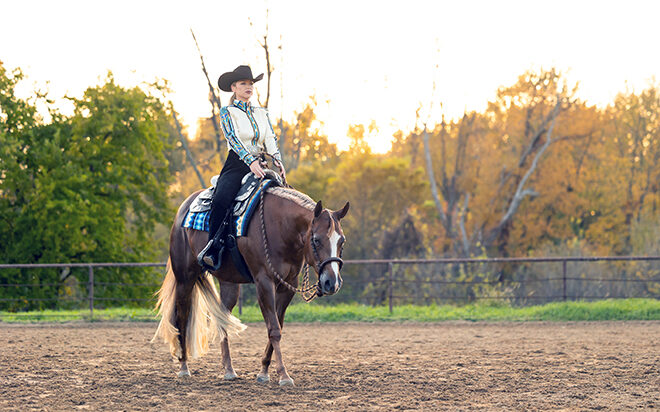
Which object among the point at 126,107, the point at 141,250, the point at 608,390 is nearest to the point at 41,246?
the point at 141,250

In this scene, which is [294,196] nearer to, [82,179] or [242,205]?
[242,205]

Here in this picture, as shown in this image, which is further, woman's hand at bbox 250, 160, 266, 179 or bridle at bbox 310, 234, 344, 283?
woman's hand at bbox 250, 160, 266, 179

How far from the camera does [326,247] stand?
212 inches

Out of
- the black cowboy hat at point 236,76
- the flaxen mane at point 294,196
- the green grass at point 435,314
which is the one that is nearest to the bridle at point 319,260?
the flaxen mane at point 294,196

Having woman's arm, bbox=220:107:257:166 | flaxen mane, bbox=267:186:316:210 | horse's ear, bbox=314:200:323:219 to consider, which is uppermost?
woman's arm, bbox=220:107:257:166

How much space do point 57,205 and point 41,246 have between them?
158 cm

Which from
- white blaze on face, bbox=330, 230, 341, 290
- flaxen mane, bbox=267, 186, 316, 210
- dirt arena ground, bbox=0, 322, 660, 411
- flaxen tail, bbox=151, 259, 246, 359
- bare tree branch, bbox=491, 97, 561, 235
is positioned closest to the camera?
dirt arena ground, bbox=0, 322, 660, 411

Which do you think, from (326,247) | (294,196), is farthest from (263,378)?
(294,196)

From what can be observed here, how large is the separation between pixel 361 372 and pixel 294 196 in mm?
1887

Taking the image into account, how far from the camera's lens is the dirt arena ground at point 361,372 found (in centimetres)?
520

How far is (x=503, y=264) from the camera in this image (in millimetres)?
33531

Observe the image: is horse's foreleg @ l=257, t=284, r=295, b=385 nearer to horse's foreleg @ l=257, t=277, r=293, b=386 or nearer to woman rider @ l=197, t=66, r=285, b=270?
horse's foreleg @ l=257, t=277, r=293, b=386

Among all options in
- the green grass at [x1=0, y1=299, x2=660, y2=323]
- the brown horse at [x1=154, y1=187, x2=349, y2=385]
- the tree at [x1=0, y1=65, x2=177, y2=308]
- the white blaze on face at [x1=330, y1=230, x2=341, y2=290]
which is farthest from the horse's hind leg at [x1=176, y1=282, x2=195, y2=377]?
the tree at [x1=0, y1=65, x2=177, y2=308]

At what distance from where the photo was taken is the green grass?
12852mm
